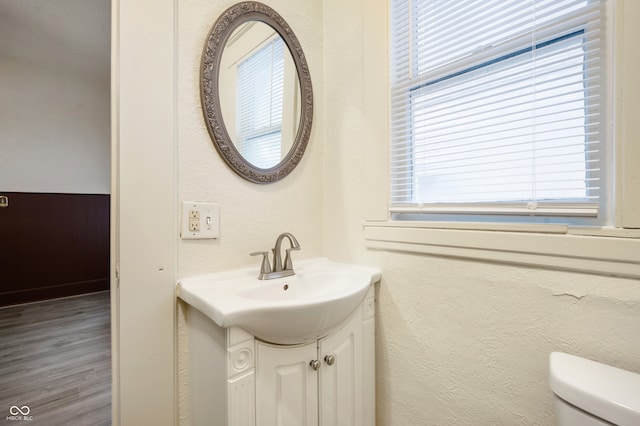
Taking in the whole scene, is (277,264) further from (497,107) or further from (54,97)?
(54,97)

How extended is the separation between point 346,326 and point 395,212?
473 mm

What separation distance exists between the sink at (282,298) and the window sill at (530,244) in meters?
0.24

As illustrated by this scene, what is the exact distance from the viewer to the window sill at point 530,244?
2.07ft

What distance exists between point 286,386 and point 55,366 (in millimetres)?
2067

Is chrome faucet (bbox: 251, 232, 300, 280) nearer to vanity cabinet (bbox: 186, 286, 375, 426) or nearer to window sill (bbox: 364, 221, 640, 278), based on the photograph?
vanity cabinet (bbox: 186, 286, 375, 426)

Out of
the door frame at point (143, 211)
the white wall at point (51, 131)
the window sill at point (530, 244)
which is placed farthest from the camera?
the white wall at point (51, 131)

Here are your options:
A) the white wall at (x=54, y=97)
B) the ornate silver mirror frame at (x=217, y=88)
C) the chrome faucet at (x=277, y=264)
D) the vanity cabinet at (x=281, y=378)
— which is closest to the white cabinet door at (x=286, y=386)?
the vanity cabinet at (x=281, y=378)

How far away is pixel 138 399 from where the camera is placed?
0.82m

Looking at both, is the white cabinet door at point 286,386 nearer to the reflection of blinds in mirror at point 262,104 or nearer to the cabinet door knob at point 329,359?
the cabinet door knob at point 329,359

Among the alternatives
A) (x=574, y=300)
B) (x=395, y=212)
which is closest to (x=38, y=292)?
(x=395, y=212)

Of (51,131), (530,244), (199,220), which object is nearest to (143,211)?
(199,220)

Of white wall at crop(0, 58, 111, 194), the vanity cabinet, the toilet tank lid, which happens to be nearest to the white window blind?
the toilet tank lid

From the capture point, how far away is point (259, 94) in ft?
3.72

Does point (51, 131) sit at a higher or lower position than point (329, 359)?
higher
